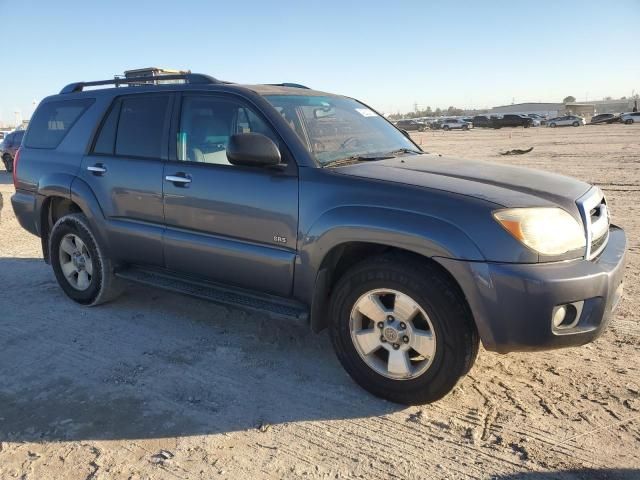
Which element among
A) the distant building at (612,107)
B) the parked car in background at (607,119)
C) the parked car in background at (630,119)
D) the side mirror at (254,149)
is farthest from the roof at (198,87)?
the distant building at (612,107)

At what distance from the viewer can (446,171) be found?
3.40m

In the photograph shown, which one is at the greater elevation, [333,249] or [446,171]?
[446,171]

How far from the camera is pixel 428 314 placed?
9.54 feet

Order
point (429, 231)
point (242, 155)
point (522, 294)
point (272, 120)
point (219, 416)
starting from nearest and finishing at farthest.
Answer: point (522, 294) → point (429, 231) → point (219, 416) → point (242, 155) → point (272, 120)

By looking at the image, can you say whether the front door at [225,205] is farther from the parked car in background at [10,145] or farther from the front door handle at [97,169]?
the parked car in background at [10,145]

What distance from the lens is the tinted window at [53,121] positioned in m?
4.84

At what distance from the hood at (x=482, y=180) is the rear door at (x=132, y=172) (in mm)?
1630

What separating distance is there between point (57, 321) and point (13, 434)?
1.73 metres

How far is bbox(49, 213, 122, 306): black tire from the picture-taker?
461cm

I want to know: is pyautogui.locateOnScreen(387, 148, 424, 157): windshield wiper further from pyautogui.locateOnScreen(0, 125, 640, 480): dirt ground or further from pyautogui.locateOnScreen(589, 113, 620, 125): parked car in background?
pyautogui.locateOnScreen(589, 113, 620, 125): parked car in background

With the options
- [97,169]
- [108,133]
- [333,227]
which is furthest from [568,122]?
[333,227]

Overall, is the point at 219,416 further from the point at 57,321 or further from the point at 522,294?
the point at 57,321

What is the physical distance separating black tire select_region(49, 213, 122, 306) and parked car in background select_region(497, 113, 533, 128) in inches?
2312

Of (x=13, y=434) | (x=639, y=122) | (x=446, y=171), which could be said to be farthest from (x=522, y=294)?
(x=639, y=122)
